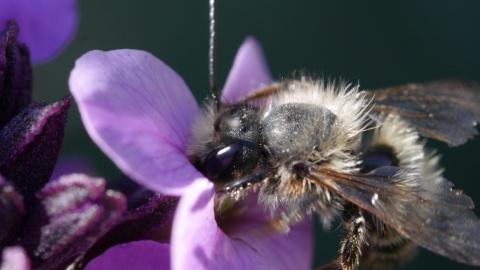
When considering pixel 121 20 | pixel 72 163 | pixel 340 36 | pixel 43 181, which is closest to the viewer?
pixel 43 181

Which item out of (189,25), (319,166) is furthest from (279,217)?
(189,25)

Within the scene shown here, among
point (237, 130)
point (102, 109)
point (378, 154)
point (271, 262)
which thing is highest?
point (102, 109)

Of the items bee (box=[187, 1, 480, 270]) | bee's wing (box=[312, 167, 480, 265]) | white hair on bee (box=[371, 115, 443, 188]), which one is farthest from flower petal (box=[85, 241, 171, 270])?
white hair on bee (box=[371, 115, 443, 188])

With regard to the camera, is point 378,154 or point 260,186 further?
point 378,154

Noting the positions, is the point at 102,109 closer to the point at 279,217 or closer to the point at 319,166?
the point at 319,166

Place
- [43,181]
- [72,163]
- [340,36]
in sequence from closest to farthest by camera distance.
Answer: [43,181], [72,163], [340,36]

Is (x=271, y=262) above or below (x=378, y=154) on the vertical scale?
below

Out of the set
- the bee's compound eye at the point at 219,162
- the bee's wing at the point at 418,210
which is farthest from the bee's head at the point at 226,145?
the bee's wing at the point at 418,210
